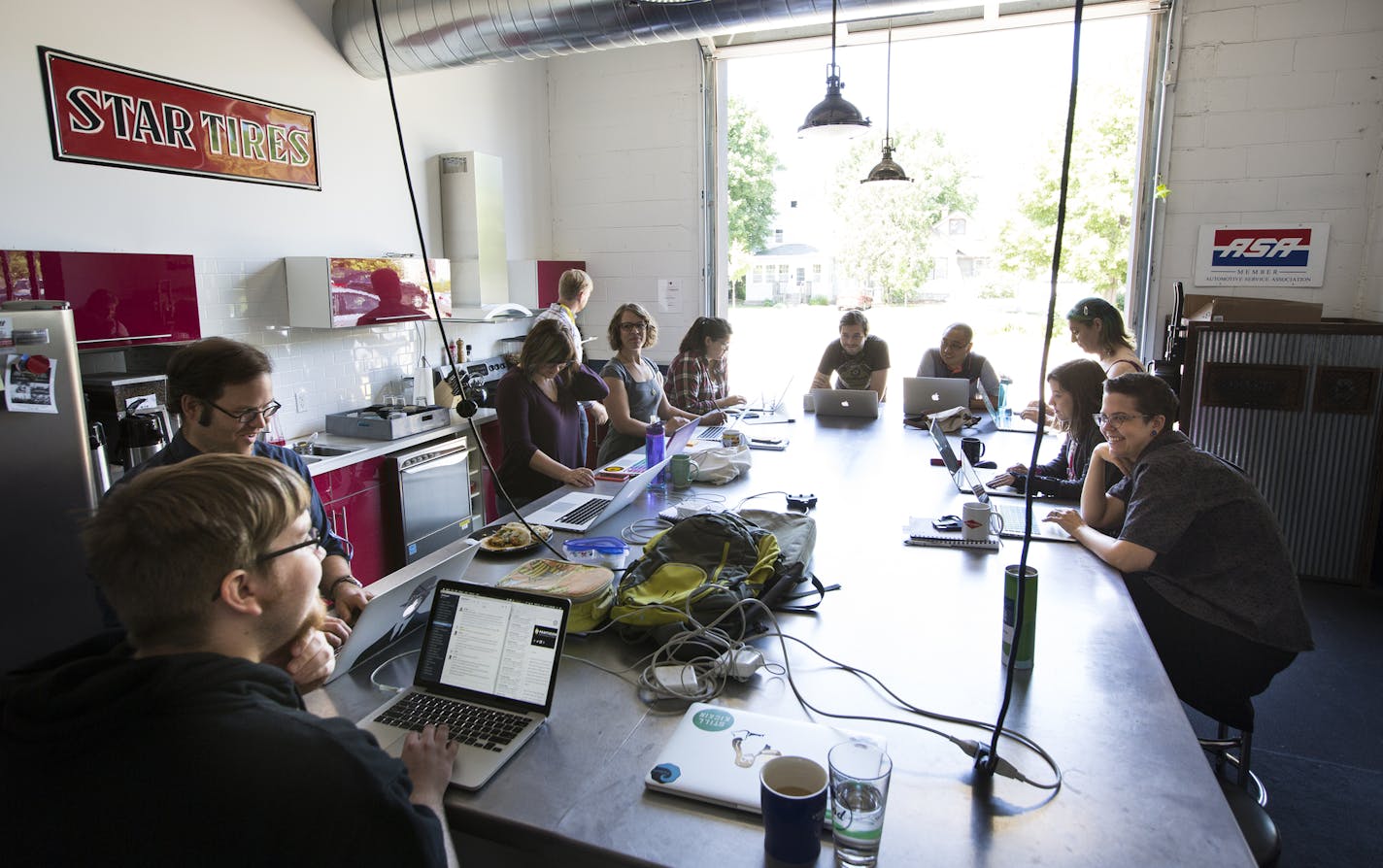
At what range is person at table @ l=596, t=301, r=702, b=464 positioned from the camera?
161 inches

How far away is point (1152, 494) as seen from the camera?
89.4 inches

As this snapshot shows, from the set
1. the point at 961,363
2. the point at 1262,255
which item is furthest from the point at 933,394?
the point at 1262,255

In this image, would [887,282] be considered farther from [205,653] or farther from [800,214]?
[205,653]

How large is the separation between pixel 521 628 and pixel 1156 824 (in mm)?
1097

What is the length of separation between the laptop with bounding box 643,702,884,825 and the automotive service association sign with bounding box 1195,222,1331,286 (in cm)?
491

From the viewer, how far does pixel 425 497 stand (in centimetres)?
445

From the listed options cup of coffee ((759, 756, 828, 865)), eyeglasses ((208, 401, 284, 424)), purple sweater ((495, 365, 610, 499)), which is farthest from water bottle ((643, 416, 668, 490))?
cup of coffee ((759, 756, 828, 865))

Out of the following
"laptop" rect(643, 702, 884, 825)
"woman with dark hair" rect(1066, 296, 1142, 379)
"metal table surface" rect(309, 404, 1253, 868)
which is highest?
"woman with dark hair" rect(1066, 296, 1142, 379)

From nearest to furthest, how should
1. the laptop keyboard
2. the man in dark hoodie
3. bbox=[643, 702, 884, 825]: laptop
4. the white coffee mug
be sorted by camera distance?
the man in dark hoodie → bbox=[643, 702, 884, 825]: laptop → the laptop keyboard → the white coffee mug

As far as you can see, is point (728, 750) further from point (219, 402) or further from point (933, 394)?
point (933, 394)

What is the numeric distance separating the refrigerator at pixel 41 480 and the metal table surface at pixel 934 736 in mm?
1551

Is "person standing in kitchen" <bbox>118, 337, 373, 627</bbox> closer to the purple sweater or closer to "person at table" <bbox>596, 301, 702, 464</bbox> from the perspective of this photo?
the purple sweater

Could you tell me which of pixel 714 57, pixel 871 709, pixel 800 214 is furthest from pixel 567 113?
pixel 871 709

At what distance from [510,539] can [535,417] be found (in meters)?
1.22
